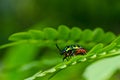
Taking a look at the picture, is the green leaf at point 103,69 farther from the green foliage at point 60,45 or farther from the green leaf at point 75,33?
the green leaf at point 75,33

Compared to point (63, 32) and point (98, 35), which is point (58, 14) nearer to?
point (98, 35)

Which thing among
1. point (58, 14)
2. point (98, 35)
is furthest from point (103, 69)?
point (58, 14)

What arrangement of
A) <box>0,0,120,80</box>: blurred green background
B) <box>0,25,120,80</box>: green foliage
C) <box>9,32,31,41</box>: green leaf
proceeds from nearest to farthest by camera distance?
<box>0,25,120,80</box>: green foliage, <box>9,32,31,41</box>: green leaf, <box>0,0,120,80</box>: blurred green background

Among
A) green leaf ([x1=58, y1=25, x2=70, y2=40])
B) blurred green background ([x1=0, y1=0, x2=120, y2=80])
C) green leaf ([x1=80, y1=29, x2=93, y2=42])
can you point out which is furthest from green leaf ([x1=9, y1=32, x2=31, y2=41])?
blurred green background ([x1=0, y1=0, x2=120, y2=80])

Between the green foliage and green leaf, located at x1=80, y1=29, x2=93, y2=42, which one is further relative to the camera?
green leaf, located at x1=80, y1=29, x2=93, y2=42

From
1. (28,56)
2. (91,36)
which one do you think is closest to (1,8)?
(28,56)

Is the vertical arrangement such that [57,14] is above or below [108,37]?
above

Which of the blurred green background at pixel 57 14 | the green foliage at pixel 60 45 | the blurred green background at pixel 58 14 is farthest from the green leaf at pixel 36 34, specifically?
the blurred green background at pixel 58 14

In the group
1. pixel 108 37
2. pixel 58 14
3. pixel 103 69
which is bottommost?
pixel 103 69

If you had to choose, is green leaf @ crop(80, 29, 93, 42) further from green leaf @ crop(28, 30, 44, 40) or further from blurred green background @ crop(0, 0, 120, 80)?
blurred green background @ crop(0, 0, 120, 80)

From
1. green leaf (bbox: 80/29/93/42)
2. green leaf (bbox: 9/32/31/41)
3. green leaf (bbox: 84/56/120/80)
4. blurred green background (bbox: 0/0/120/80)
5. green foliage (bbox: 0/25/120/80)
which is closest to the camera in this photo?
green leaf (bbox: 84/56/120/80)

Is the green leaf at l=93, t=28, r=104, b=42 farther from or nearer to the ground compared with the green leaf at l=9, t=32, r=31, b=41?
nearer to the ground
